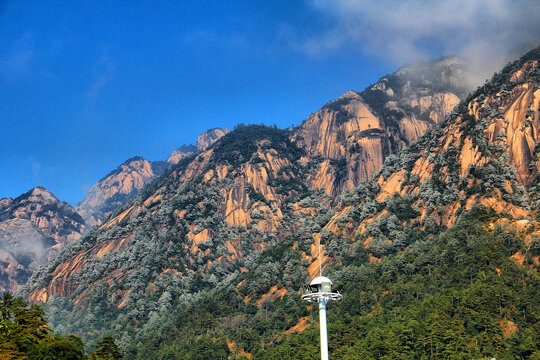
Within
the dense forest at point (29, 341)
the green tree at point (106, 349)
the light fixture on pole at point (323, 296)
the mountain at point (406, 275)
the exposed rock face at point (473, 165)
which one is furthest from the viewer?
the exposed rock face at point (473, 165)

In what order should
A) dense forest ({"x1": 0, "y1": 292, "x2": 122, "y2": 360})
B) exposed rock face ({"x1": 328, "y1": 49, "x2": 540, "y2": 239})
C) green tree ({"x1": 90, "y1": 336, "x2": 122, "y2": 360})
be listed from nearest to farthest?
dense forest ({"x1": 0, "y1": 292, "x2": 122, "y2": 360}) → green tree ({"x1": 90, "y1": 336, "x2": 122, "y2": 360}) → exposed rock face ({"x1": 328, "y1": 49, "x2": 540, "y2": 239})

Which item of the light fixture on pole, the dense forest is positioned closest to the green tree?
the dense forest

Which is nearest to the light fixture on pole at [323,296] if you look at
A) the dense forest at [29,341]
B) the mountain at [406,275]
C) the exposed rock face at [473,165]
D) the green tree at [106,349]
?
the dense forest at [29,341]

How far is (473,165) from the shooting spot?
156750 mm

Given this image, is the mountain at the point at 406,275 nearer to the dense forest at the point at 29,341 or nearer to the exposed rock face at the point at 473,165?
the exposed rock face at the point at 473,165

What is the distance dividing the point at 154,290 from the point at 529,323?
398 feet

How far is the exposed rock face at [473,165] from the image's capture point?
148 m

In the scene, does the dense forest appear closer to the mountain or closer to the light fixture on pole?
the light fixture on pole

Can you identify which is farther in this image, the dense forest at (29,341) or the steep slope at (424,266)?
the steep slope at (424,266)

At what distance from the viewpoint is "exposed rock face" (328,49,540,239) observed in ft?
485

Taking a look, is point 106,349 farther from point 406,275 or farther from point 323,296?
point 406,275

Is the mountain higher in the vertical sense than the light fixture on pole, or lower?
higher

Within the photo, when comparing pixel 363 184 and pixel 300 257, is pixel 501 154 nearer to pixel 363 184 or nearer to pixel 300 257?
pixel 363 184

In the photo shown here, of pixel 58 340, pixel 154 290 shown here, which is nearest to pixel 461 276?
pixel 58 340
